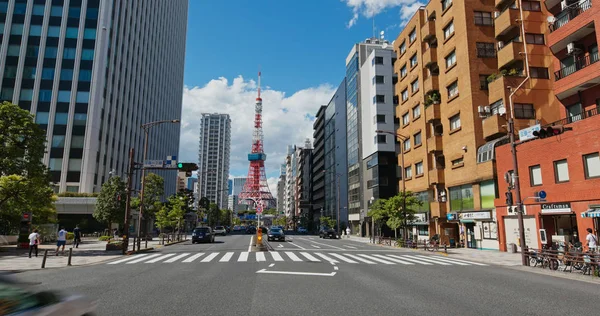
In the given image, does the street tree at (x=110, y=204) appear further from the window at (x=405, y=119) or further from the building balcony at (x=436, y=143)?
the building balcony at (x=436, y=143)

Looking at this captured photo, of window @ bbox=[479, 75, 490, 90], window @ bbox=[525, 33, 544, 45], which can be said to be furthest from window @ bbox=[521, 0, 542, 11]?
window @ bbox=[479, 75, 490, 90]

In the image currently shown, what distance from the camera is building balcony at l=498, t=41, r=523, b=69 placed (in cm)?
2973

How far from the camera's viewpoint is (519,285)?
11.7m

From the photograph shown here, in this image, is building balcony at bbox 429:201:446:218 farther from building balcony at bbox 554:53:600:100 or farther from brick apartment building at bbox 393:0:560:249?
building balcony at bbox 554:53:600:100

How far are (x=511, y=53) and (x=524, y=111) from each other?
4857 mm

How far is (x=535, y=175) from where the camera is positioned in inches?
993

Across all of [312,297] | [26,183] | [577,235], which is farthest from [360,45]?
[312,297]

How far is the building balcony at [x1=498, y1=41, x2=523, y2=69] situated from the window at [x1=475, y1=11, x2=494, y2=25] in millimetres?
4380

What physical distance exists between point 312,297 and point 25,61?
60586mm

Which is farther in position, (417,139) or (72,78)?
(72,78)

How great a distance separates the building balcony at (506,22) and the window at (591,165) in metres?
14.5

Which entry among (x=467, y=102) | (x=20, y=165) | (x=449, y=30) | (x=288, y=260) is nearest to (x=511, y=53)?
(x=467, y=102)

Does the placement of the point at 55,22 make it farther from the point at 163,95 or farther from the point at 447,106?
the point at 447,106

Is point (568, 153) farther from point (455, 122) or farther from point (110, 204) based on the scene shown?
point (110, 204)
